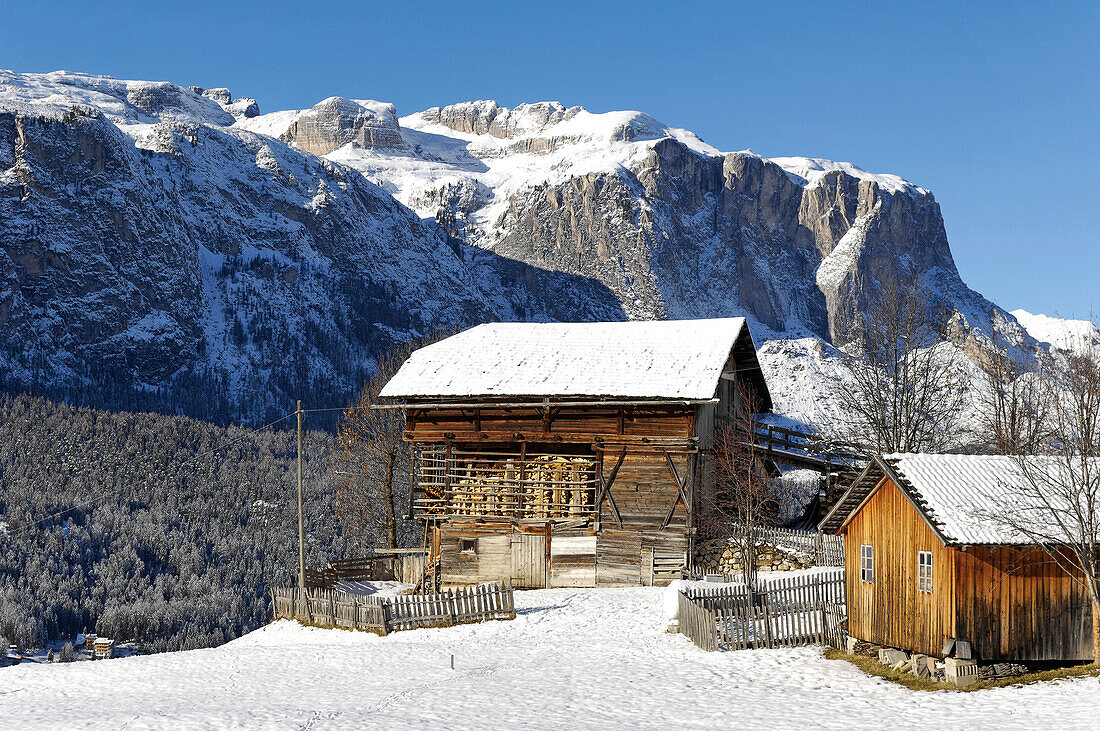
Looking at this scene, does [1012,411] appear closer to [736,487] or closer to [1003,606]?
[736,487]

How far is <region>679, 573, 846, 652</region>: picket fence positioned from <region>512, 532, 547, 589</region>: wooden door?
10863 mm

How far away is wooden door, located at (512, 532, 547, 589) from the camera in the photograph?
111 ft

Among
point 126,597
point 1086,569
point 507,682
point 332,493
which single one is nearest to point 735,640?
point 507,682

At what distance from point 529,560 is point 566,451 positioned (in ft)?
13.8

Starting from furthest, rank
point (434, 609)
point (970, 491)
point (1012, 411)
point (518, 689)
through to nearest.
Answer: point (1012, 411)
point (434, 609)
point (970, 491)
point (518, 689)

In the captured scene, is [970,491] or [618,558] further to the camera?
[618,558]

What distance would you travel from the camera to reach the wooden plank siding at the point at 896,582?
758 inches

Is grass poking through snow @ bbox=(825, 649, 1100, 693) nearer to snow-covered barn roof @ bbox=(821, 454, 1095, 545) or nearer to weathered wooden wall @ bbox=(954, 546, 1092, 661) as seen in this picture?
weathered wooden wall @ bbox=(954, 546, 1092, 661)

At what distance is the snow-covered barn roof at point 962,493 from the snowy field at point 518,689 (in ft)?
10.0

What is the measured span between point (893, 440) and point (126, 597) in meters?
77.7

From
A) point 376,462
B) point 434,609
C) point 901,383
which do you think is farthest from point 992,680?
point 376,462

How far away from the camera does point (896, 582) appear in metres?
20.6

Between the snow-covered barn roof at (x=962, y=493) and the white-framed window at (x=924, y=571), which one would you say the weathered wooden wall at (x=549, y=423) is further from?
the white-framed window at (x=924, y=571)

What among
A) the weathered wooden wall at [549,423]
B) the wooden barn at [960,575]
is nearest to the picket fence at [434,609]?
the weathered wooden wall at [549,423]
